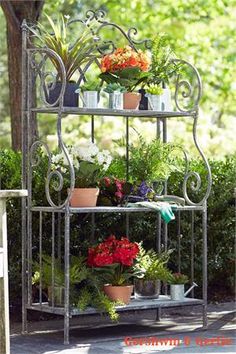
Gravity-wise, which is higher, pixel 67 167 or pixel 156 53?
pixel 156 53

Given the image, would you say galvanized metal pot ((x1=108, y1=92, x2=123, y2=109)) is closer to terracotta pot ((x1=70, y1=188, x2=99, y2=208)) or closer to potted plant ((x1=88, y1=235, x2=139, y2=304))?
terracotta pot ((x1=70, y1=188, x2=99, y2=208))

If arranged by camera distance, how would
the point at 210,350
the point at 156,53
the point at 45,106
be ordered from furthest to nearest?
the point at 156,53 → the point at 45,106 → the point at 210,350

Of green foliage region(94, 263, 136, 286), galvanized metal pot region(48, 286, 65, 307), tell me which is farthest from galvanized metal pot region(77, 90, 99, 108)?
galvanized metal pot region(48, 286, 65, 307)

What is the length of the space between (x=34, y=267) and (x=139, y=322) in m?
1.01

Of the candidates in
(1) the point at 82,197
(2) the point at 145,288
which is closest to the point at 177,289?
(2) the point at 145,288

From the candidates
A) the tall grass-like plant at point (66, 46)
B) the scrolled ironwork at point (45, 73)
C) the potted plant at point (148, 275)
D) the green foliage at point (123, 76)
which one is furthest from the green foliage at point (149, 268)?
the tall grass-like plant at point (66, 46)

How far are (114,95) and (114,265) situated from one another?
1.18 meters

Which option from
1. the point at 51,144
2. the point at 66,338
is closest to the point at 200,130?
the point at 51,144

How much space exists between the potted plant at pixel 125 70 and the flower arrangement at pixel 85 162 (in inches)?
16.5

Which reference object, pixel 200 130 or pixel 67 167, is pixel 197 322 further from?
pixel 200 130

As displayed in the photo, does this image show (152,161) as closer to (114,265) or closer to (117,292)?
(114,265)

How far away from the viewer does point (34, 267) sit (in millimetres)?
7238

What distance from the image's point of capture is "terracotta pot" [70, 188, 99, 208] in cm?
701

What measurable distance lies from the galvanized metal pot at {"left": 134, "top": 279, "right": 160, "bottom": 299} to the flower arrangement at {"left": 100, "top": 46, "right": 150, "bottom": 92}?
1.40 metres
